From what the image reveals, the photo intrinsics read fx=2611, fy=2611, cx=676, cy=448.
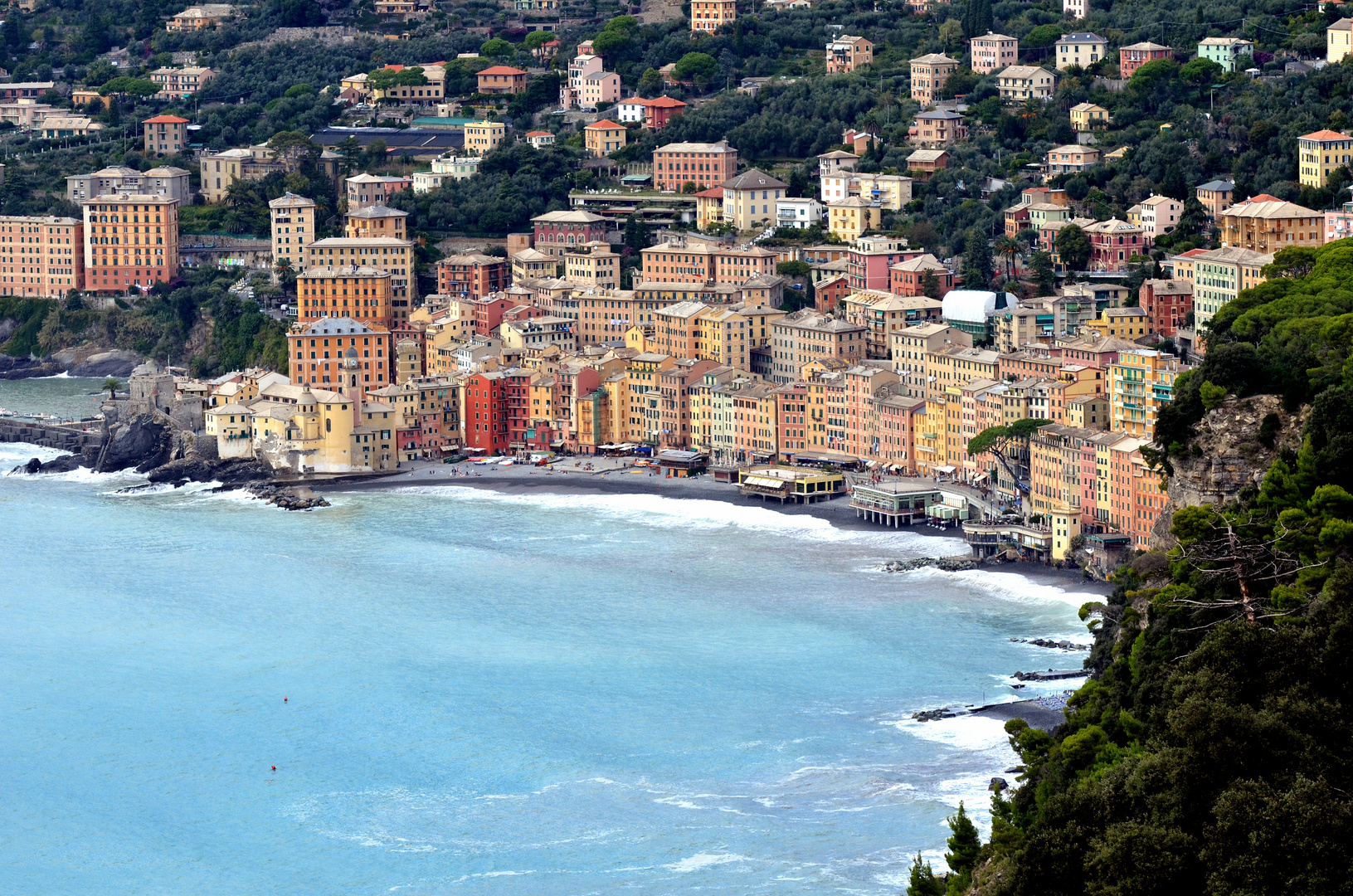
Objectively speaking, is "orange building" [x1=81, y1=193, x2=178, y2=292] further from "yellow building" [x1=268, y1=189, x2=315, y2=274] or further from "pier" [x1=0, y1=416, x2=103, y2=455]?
"pier" [x1=0, y1=416, x2=103, y2=455]

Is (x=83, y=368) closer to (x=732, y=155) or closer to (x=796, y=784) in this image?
(x=732, y=155)

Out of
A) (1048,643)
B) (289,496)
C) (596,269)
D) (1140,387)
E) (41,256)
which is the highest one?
(41,256)

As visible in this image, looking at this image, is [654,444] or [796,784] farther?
[654,444]

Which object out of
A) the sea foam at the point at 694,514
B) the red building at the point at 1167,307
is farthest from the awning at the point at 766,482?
the red building at the point at 1167,307

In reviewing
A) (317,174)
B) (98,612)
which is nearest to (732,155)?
(317,174)

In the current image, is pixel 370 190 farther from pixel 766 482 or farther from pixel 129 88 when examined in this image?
pixel 766 482

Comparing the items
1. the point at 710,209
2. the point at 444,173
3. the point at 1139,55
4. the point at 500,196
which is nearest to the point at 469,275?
the point at 500,196
